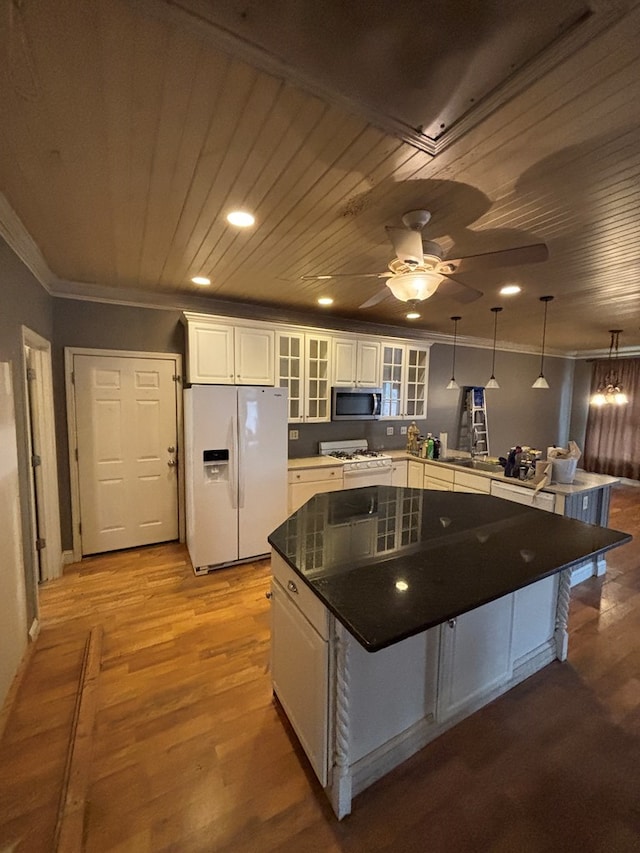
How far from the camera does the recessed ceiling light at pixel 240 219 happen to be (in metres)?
1.86

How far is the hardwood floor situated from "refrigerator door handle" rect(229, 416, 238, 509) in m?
1.11

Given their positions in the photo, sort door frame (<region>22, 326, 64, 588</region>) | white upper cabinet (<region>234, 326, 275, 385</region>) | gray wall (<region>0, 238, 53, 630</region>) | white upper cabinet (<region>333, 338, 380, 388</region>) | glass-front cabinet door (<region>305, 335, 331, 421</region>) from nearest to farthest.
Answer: gray wall (<region>0, 238, 53, 630</region>), door frame (<region>22, 326, 64, 588</region>), white upper cabinet (<region>234, 326, 275, 385</region>), glass-front cabinet door (<region>305, 335, 331, 421</region>), white upper cabinet (<region>333, 338, 380, 388</region>)

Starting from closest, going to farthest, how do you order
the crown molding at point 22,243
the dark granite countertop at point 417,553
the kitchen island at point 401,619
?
the dark granite countertop at point 417,553, the kitchen island at point 401,619, the crown molding at point 22,243

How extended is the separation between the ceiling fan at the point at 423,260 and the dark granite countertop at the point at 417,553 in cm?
120

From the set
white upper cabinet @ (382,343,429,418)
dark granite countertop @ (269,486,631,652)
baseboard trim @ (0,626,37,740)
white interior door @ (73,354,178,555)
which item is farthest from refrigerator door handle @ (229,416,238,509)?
white upper cabinet @ (382,343,429,418)

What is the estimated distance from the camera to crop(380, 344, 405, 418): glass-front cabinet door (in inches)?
181

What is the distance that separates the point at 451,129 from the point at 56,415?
3571 millimetres

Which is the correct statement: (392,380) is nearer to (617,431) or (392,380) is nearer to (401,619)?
(401,619)

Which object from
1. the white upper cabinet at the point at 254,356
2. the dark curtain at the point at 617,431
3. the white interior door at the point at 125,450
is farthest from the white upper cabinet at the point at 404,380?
the dark curtain at the point at 617,431

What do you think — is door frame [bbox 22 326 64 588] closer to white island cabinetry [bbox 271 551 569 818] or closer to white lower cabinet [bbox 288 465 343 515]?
white lower cabinet [bbox 288 465 343 515]

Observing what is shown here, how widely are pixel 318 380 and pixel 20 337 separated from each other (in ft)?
8.69

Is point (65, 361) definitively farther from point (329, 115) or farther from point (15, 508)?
point (329, 115)

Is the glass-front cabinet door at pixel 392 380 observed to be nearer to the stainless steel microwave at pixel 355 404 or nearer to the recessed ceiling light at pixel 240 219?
the stainless steel microwave at pixel 355 404

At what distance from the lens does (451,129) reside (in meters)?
1.23
